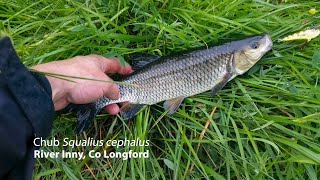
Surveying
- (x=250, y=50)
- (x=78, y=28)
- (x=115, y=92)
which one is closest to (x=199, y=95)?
(x=250, y=50)

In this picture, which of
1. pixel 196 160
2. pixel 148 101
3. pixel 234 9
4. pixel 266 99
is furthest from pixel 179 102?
pixel 234 9

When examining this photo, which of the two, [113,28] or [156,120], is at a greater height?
[113,28]

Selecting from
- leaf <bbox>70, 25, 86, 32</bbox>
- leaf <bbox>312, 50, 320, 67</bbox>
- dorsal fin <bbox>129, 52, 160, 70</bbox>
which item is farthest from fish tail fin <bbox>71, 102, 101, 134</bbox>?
leaf <bbox>312, 50, 320, 67</bbox>

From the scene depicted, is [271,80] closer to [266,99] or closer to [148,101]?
A: [266,99]

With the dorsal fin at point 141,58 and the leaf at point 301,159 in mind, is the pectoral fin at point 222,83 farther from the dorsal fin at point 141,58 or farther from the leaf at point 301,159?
the leaf at point 301,159

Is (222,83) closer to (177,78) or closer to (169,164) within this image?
(177,78)

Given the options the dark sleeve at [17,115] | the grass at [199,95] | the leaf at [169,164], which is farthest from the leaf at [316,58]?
the dark sleeve at [17,115]

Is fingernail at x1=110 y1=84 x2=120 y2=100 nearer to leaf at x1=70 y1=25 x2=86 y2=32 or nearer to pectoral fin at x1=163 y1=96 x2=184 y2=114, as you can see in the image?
pectoral fin at x1=163 y1=96 x2=184 y2=114
